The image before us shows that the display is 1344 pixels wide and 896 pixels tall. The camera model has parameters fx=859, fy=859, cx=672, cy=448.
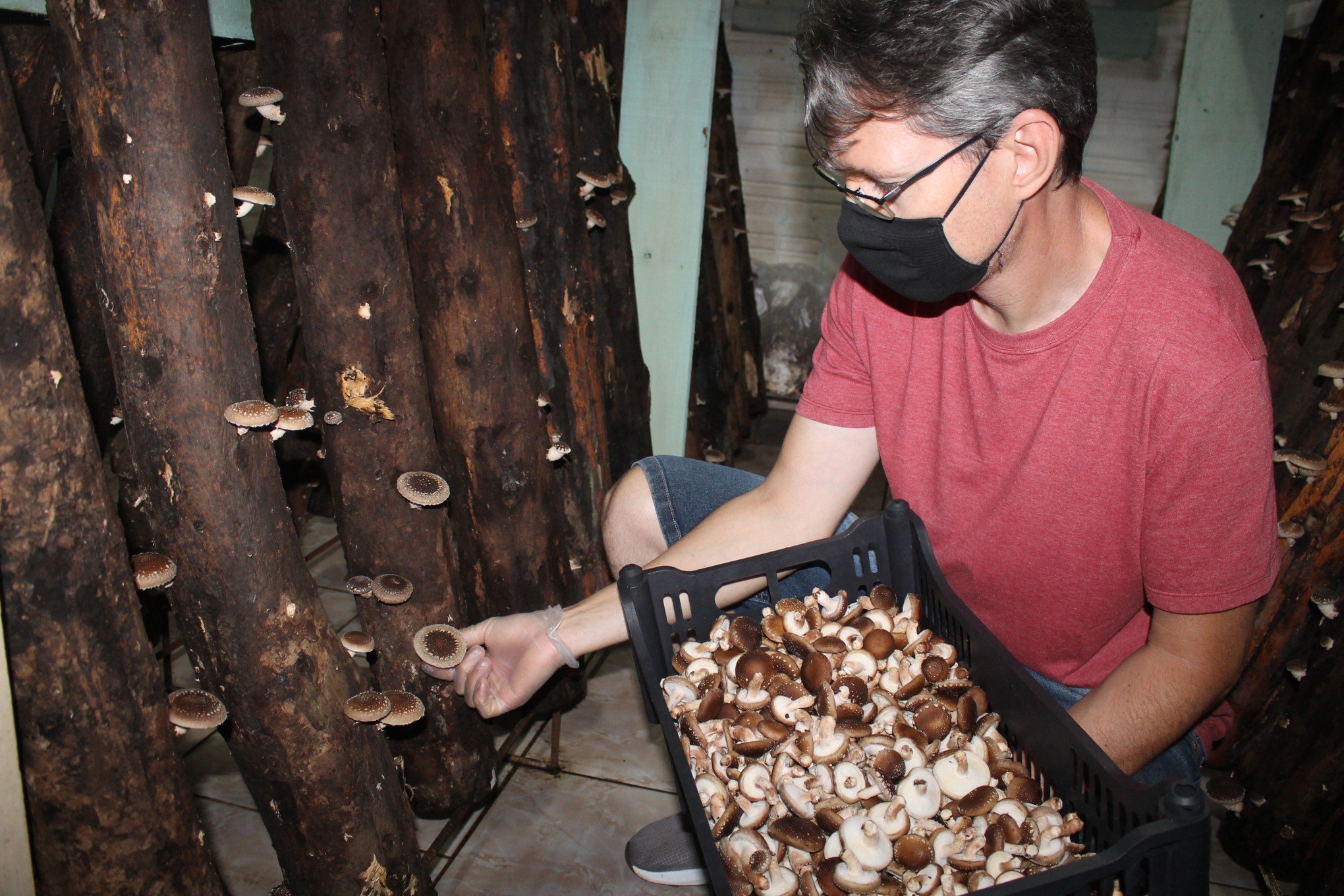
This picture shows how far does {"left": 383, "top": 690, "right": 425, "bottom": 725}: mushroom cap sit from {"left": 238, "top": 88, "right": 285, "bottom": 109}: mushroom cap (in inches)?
58.4

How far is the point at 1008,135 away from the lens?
161 centimetres

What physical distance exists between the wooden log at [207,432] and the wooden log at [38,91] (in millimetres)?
640

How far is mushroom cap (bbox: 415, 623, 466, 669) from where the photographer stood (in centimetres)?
222

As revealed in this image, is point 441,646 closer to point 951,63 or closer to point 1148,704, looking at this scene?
point 1148,704

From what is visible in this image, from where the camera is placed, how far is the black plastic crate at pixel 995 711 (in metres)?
1.20

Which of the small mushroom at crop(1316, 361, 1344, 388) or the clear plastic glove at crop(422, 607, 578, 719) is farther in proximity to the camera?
the small mushroom at crop(1316, 361, 1344, 388)

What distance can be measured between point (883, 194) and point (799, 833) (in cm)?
124

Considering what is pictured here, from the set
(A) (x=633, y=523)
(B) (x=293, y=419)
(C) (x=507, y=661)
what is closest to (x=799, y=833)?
(C) (x=507, y=661)

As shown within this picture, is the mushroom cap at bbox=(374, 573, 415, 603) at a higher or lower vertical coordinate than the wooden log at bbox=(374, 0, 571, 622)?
lower

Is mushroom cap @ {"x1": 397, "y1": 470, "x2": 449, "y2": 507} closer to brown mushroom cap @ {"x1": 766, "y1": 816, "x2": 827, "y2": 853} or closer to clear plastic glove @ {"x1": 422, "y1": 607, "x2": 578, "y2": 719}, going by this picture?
clear plastic glove @ {"x1": 422, "y1": 607, "x2": 578, "y2": 719}

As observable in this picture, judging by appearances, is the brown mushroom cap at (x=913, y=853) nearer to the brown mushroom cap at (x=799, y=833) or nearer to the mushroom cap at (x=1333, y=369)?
the brown mushroom cap at (x=799, y=833)

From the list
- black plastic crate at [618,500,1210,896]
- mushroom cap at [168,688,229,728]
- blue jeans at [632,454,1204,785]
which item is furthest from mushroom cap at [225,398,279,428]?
blue jeans at [632,454,1204,785]

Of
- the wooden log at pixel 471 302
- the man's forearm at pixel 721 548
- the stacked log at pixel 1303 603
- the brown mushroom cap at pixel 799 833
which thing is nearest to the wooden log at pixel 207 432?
the man's forearm at pixel 721 548

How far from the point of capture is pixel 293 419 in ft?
6.75
